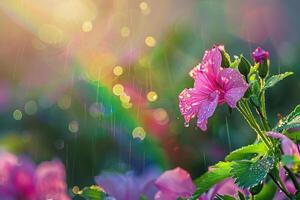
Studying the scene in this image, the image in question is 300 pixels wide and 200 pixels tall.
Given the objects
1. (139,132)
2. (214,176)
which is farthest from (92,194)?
(139,132)

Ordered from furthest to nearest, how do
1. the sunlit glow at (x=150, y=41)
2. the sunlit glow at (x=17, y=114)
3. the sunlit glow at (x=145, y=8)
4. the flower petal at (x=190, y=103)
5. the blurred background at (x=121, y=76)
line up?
1. the sunlit glow at (x=145, y=8)
2. the sunlit glow at (x=150, y=41)
3. the sunlit glow at (x=17, y=114)
4. the blurred background at (x=121, y=76)
5. the flower petal at (x=190, y=103)

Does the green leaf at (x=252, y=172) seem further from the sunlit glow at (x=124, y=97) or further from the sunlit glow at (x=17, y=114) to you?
Result: the sunlit glow at (x=17, y=114)

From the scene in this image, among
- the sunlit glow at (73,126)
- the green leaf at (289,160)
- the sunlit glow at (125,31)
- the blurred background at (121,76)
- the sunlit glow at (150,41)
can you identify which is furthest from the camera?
the sunlit glow at (125,31)

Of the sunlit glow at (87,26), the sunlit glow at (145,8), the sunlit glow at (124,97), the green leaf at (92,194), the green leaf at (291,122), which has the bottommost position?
the green leaf at (92,194)

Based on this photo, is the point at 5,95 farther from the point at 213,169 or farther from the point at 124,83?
the point at 213,169

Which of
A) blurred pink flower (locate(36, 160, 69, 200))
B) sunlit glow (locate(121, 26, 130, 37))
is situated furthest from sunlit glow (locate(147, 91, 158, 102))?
blurred pink flower (locate(36, 160, 69, 200))

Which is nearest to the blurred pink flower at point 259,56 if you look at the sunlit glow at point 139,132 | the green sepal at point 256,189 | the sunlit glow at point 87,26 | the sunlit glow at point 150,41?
the green sepal at point 256,189
